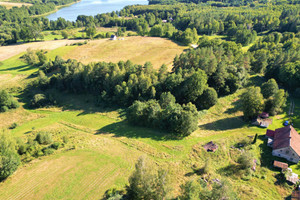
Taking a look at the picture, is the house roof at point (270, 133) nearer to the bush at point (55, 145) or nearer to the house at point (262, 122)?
the house at point (262, 122)

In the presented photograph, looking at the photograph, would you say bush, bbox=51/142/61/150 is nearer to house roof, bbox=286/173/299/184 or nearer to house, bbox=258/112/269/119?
house roof, bbox=286/173/299/184

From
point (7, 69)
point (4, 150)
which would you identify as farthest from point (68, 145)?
point (7, 69)

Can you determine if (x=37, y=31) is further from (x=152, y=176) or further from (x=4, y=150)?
(x=152, y=176)

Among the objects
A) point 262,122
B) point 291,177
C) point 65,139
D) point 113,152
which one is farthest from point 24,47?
point 291,177

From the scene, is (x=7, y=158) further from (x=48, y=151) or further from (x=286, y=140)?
(x=286, y=140)

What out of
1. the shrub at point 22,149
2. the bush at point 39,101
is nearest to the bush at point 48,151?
the shrub at point 22,149

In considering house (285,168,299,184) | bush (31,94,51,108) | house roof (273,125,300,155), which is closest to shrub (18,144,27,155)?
A: bush (31,94,51,108)
